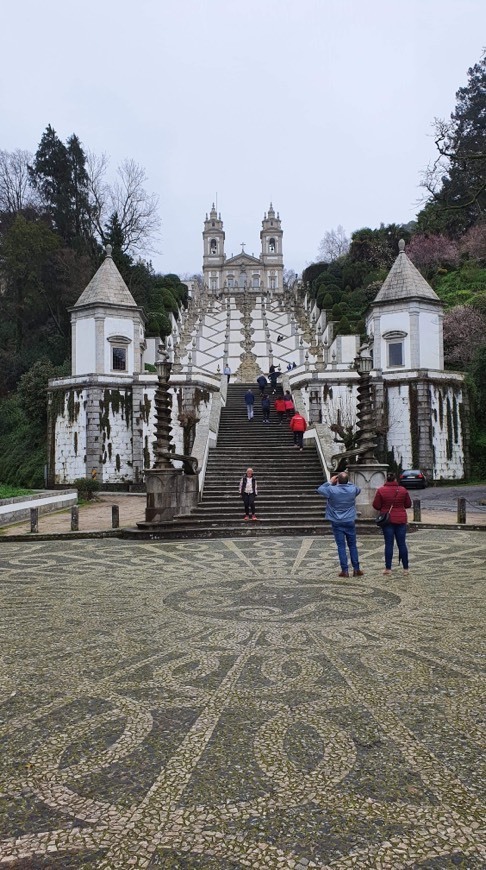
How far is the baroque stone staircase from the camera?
47.6ft

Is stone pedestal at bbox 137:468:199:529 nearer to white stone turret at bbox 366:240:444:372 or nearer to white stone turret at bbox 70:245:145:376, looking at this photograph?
white stone turret at bbox 70:245:145:376

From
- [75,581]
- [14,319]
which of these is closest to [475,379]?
[75,581]

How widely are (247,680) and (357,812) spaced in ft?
5.90

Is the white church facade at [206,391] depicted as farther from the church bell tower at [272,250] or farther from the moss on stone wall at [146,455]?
the church bell tower at [272,250]

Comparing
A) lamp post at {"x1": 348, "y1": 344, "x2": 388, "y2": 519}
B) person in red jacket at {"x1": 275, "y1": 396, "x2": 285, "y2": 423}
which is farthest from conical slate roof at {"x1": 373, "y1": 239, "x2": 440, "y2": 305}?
lamp post at {"x1": 348, "y1": 344, "x2": 388, "y2": 519}

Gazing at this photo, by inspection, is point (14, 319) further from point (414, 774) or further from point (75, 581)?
point (414, 774)

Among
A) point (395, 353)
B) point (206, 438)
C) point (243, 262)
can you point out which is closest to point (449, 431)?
point (395, 353)

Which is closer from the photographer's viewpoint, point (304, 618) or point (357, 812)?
point (357, 812)

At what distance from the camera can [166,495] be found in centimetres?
1555

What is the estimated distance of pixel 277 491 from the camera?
17.6m

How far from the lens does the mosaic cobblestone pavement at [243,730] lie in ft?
8.55

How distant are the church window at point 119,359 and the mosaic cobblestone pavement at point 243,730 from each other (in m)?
24.4

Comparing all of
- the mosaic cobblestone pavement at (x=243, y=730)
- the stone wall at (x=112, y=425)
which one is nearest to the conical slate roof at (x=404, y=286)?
the stone wall at (x=112, y=425)

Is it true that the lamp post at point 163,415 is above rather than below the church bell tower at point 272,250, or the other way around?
below
